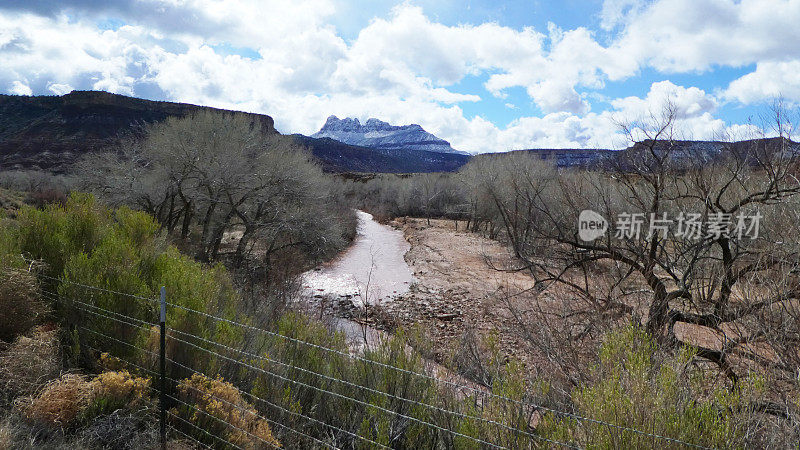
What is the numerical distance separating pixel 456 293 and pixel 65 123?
65691 millimetres

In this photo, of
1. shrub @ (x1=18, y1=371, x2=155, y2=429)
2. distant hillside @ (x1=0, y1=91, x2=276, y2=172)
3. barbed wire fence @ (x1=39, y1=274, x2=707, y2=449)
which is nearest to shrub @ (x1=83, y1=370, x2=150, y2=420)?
shrub @ (x1=18, y1=371, x2=155, y2=429)

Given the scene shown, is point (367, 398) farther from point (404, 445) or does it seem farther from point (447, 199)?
point (447, 199)

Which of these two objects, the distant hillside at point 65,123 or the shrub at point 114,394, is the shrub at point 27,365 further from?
the distant hillside at point 65,123

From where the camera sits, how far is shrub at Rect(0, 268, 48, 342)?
179 inches

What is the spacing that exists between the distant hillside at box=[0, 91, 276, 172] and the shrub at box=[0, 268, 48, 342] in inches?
1825

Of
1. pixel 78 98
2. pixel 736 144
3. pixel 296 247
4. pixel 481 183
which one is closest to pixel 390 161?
pixel 78 98

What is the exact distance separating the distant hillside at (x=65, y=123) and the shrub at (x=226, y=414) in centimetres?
4811

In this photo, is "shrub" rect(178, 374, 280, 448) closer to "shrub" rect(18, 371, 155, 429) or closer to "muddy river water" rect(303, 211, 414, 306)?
"shrub" rect(18, 371, 155, 429)

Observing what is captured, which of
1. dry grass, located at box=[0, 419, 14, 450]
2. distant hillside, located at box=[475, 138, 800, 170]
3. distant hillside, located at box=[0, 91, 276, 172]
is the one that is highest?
distant hillside, located at box=[0, 91, 276, 172]

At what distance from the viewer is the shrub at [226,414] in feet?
11.8

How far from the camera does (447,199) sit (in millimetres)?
49406

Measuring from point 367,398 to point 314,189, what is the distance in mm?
17975

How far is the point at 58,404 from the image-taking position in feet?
11.5

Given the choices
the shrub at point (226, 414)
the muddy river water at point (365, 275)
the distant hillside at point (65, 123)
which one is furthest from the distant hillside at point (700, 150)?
the distant hillside at point (65, 123)
